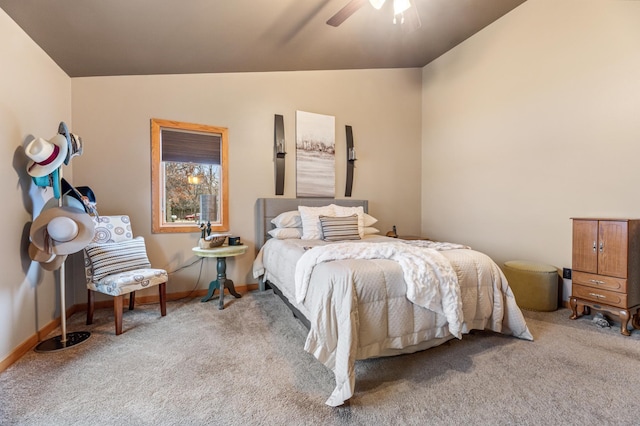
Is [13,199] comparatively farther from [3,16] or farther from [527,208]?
[527,208]

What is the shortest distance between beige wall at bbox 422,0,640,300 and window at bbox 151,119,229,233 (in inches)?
131

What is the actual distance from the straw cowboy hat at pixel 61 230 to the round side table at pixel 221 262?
1009 millimetres

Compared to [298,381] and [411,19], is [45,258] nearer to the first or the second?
[298,381]

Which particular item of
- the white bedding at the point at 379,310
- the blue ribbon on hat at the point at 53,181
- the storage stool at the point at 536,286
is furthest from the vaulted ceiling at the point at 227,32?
the storage stool at the point at 536,286

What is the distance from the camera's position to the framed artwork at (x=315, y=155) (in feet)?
13.2

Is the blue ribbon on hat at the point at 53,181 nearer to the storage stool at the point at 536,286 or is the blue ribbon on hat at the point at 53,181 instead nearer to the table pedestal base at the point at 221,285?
the table pedestal base at the point at 221,285

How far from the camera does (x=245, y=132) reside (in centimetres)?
373

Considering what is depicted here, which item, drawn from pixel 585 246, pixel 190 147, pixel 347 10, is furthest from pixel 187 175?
pixel 585 246

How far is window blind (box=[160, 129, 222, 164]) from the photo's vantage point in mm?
3398

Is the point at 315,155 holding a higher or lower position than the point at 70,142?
higher

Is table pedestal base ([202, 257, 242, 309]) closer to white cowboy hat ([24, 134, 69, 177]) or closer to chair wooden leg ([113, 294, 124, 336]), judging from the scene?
chair wooden leg ([113, 294, 124, 336])

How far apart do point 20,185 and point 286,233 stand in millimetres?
2330

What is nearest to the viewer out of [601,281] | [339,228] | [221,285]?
[601,281]

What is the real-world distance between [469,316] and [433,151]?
317 centimetres
